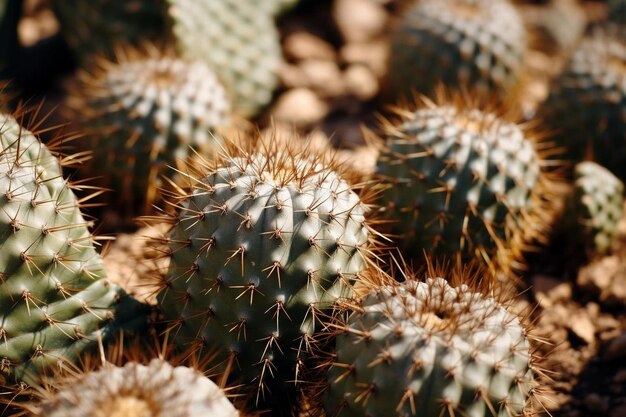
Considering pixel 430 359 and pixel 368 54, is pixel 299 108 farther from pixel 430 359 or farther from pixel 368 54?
pixel 430 359

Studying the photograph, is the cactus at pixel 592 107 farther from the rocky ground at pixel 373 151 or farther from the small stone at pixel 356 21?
the small stone at pixel 356 21

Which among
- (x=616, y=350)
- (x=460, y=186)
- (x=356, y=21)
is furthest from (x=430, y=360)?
(x=356, y=21)

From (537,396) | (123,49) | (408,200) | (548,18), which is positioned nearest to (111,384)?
(537,396)

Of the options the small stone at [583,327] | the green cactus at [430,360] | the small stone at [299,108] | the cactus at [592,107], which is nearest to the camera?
the green cactus at [430,360]

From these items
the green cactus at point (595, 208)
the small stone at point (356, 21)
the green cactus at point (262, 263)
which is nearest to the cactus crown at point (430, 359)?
the green cactus at point (262, 263)

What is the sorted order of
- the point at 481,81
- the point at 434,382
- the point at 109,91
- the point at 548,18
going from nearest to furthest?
the point at 434,382 < the point at 109,91 < the point at 481,81 < the point at 548,18

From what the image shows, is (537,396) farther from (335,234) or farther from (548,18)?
(548,18)
